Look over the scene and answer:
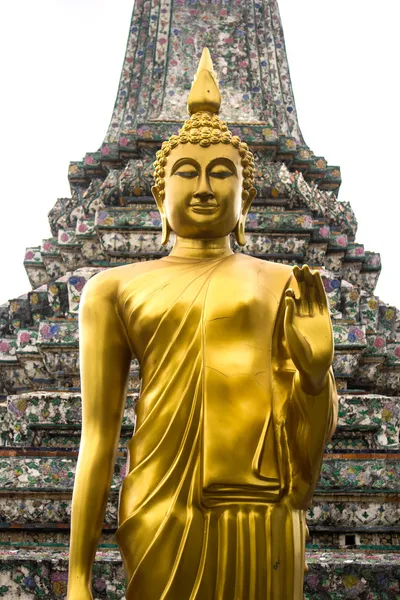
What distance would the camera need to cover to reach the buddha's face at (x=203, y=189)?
139 inches

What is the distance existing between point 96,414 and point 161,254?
3974 millimetres

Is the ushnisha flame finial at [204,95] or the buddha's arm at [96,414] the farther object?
the ushnisha flame finial at [204,95]

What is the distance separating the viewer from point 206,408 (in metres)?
3.15

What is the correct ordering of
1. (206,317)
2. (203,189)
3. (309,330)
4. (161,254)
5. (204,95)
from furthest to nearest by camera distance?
1. (161,254)
2. (204,95)
3. (203,189)
4. (206,317)
5. (309,330)

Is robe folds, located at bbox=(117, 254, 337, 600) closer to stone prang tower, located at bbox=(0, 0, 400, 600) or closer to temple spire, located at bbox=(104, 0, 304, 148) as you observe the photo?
stone prang tower, located at bbox=(0, 0, 400, 600)

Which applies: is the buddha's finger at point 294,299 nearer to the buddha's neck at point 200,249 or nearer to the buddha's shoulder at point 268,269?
the buddha's shoulder at point 268,269

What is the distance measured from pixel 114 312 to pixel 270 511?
98 cm

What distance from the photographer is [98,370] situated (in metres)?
3.42

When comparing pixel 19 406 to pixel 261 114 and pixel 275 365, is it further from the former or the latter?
pixel 261 114

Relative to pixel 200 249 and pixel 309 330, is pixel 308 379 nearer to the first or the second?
pixel 309 330

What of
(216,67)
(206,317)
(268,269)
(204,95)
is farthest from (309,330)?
(216,67)

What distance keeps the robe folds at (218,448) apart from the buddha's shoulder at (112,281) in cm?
12

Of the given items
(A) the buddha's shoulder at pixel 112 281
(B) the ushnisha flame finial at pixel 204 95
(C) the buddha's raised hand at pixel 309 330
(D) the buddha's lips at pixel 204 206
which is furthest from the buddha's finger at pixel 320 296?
(B) the ushnisha flame finial at pixel 204 95

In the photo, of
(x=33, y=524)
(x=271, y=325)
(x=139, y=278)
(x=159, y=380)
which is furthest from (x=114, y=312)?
(x=33, y=524)
